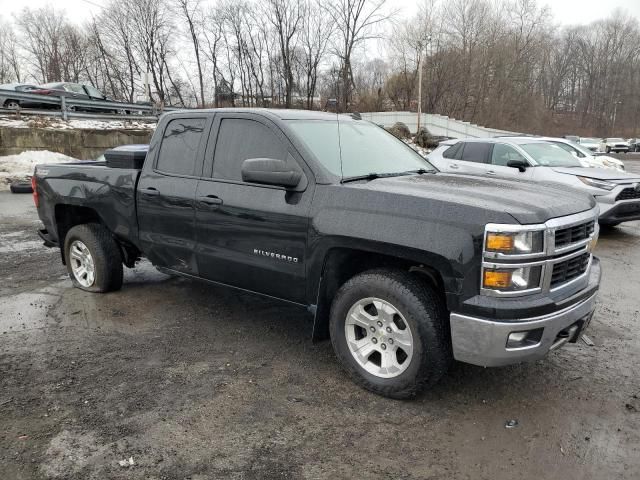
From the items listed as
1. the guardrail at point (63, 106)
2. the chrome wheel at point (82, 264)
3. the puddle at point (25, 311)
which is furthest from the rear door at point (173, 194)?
the guardrail at point (63, 106)

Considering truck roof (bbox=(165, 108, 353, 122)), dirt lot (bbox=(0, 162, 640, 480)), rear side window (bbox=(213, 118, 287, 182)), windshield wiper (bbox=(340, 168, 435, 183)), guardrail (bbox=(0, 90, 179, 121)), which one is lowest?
dirt lot (bbox=(0, 162, 640, 480))

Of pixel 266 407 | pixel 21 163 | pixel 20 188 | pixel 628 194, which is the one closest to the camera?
pixel 266 407

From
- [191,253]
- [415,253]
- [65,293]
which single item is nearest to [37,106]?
[65,293]

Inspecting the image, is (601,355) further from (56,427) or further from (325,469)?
(56,427)

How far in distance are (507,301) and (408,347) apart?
0.70 metres

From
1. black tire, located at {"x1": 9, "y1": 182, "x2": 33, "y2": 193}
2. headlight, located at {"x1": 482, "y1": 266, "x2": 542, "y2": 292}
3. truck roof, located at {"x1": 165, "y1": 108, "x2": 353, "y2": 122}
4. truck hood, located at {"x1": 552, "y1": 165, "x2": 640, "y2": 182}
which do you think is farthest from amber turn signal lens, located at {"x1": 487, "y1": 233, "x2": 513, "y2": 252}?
black tire, located at {"x1": 9, "y1": 182, "x2": 33, "y2": 193}

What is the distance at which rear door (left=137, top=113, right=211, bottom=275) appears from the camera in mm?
4234

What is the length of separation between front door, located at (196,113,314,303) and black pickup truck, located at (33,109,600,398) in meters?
0.01

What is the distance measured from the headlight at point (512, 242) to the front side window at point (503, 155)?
6820 millimetres

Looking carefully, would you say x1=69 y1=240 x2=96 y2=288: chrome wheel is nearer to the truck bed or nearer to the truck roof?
the truck bed

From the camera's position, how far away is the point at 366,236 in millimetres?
3170

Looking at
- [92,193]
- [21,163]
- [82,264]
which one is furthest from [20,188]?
[92,193]

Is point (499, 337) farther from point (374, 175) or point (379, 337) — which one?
point (374, 175)

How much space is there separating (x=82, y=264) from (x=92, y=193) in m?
0.94
